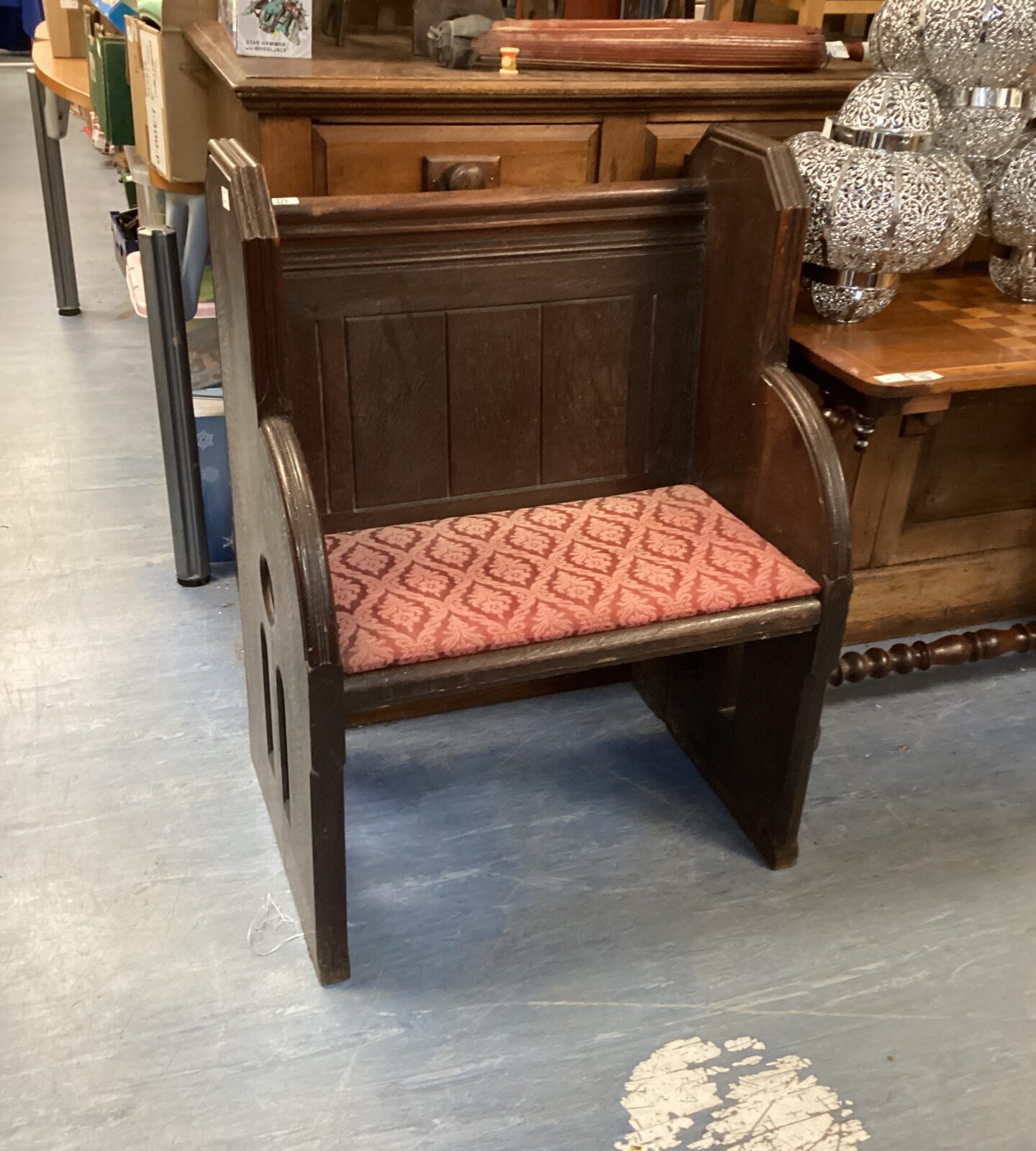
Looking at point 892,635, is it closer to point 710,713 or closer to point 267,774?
point 710,713

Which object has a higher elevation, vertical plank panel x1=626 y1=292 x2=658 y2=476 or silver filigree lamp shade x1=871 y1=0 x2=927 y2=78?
silver filigree lamp shade x1=871 y1=0 x2=927 y2=78

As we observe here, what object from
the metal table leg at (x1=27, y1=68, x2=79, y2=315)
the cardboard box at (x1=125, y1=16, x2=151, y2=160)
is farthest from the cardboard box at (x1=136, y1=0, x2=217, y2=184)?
the metal table leg at (x1=27, y1=68, x2=79, y2=315)

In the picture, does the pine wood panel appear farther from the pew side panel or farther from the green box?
the green box

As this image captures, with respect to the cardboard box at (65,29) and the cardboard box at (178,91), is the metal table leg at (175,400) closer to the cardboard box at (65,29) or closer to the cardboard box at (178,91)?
the cardboard box at (178,91)

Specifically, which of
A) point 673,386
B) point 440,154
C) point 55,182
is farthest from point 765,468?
point 55,182

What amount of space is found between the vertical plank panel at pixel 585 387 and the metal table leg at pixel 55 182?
2.60m

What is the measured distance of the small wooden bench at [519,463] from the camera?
1645mm

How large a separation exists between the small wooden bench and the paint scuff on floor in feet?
1.46

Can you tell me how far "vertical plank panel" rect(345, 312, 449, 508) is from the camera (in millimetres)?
1913

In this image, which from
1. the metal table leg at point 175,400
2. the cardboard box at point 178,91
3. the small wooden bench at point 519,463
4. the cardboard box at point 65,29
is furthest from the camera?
the cardboard box at point 65,29

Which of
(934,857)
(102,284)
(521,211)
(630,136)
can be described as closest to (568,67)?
(630,136)

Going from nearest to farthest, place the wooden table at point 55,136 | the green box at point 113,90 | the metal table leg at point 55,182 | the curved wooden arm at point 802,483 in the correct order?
the curved wooden arm at point 802,483 → the green box at point 113,90 → the wooden table at point 55,136 → the metal table leg at point 55,182

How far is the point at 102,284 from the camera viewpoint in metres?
4.91

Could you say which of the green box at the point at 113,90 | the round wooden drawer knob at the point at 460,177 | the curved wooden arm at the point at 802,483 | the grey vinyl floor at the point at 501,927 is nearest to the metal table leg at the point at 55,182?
the green box at the point at 113,90
